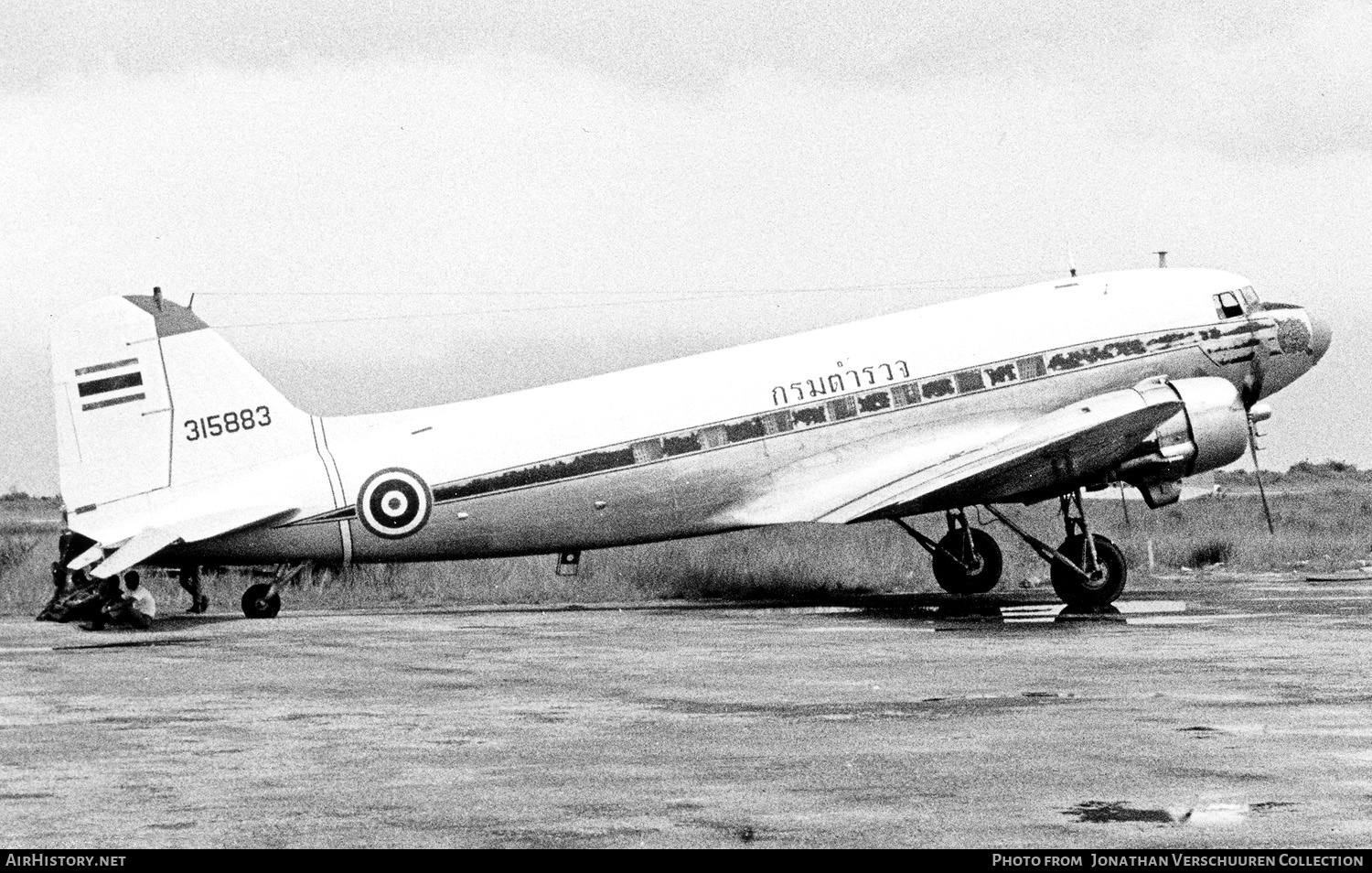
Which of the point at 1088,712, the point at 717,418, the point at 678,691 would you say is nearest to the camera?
the point at 1088,712

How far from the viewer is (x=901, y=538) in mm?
45656

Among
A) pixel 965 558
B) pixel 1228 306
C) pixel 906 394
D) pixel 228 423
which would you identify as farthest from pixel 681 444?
pixel 1228 306

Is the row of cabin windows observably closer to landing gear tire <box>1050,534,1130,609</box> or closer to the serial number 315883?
landing gear tire <box>1050,534,1130,609</box>

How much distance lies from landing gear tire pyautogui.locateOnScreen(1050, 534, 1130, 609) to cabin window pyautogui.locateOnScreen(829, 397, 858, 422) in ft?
12.6

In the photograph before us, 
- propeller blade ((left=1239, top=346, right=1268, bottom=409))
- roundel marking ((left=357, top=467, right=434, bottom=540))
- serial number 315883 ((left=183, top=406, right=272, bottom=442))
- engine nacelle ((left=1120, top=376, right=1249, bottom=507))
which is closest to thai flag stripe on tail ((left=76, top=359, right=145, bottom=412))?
serial number 315883 ((left=183, top=406, right=272, bottom=442))

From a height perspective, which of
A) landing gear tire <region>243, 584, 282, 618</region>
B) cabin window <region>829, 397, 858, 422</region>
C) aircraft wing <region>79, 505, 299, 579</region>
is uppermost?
cabin window <region>829, 397, 858, 422</region>

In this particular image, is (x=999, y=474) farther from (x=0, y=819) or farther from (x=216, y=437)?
(x=0, y=819)

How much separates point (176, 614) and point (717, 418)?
9612 mm

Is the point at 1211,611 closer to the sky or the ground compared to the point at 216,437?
closer to the ground

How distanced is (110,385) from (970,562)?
13907 mm

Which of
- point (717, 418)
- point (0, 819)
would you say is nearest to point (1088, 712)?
point (0, 819)

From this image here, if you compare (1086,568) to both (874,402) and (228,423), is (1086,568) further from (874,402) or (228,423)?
(228,423)

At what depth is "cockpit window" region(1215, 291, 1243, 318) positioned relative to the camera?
28078 mm

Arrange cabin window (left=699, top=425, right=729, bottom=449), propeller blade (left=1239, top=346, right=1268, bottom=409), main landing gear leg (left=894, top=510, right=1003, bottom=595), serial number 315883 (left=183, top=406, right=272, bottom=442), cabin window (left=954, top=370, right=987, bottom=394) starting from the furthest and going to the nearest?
main landing gear leg (left=894, top=510, right=1003, bottom=595)
propeller blade (left=1239, top=346, right=1268, bottom=409)
cabin window (left=954, top=370, right=987, bottom=394)
cabin window (left=699, top=425, right=729, bottom=449)
serial number 315883 (left=183, top=406, right=272, bottom=442)
